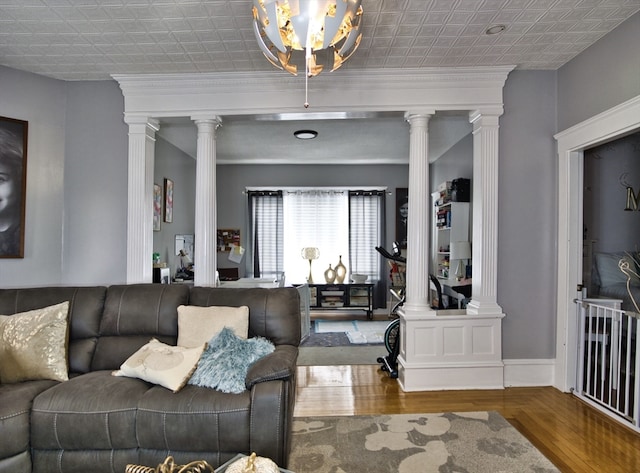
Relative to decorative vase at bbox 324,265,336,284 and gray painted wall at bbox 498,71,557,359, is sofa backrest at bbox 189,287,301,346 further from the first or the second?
decorative vase at bbox 324,265,336,284

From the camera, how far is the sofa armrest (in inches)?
78.0

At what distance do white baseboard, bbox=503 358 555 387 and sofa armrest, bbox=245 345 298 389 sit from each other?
2232 millimetres

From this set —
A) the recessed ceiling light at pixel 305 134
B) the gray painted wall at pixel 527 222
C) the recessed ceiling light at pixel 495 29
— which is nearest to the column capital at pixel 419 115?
the gray painted wall at pixel 527 222

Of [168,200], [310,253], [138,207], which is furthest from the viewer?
[310,253]

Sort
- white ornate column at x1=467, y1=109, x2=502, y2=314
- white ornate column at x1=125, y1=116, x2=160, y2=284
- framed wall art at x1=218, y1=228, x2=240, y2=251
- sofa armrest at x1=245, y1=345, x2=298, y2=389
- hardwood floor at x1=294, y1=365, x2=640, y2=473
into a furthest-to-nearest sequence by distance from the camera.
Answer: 1. framed wall art at x1=218, y1=228, x2=240, y2=251
2. white ornate column at x1=125, y1=116, x2=160, y2=284
3. white ornate column at x1=467, y1=109, x2=502, y2=314
4. hardwood floor at x1=294, y1=365, x2=640, y2=473
5. sofa armrest at x1=245, y1=345, x2=298, y2=389

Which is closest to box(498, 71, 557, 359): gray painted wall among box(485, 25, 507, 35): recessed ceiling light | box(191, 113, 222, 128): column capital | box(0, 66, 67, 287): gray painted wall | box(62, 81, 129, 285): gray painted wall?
box(485, 25, 507, 35): recessed ceiling light

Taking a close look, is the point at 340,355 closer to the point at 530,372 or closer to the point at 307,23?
the point at 530,372

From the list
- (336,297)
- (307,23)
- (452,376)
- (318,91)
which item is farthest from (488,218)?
(336,297)

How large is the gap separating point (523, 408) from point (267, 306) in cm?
215

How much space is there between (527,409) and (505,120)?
2444 millimetres

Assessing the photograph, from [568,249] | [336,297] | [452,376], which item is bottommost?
[452,376]

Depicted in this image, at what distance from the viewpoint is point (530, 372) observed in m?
3.31

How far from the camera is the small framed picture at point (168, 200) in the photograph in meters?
4.67

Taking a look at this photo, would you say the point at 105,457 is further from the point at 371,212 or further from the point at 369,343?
the point at 371,212
